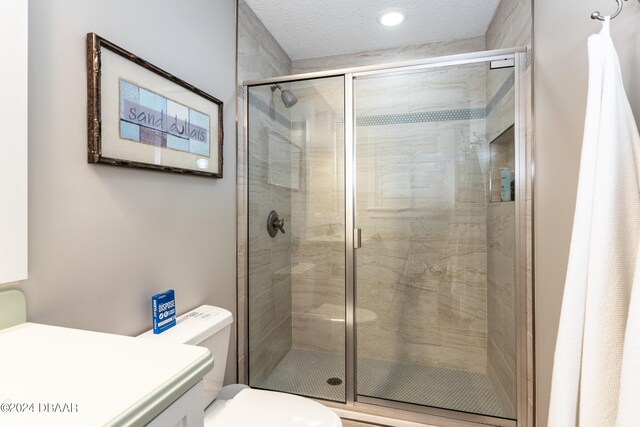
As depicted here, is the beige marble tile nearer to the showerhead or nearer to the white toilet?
the showerhead

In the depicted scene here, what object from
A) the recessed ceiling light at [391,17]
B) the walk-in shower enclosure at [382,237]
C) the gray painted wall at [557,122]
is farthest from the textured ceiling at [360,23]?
the gray painted wall at [557,122]

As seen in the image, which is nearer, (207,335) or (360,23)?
(207,335)

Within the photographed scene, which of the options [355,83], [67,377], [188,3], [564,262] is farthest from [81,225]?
[564,262]

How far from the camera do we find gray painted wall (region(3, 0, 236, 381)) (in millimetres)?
856

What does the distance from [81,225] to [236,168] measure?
0.89 m

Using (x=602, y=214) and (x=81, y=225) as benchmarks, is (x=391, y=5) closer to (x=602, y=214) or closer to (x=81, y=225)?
(x=602, y=214)

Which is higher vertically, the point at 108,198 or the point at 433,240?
the point at 108,198

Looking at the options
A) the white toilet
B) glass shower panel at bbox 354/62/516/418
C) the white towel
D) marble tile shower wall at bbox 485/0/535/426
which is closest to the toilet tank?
the white toilet

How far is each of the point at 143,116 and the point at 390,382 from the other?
1814 mm

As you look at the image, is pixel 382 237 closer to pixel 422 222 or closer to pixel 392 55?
pixel 422 222

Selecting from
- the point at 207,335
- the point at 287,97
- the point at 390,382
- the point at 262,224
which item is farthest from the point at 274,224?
the point at 390,382

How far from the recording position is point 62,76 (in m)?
0.90

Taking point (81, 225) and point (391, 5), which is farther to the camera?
point (391, 5)

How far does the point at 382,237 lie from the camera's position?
1984 millimetres
